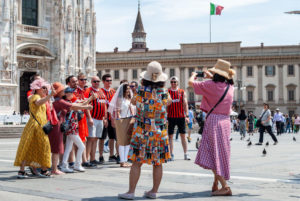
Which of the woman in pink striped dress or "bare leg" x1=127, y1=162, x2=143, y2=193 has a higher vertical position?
the woman in pink striped dress

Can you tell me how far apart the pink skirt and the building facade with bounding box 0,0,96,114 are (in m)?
23.9

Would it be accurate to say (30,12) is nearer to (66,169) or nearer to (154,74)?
(66,169)

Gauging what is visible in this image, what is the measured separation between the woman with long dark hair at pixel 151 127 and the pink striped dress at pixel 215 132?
0.60 meters

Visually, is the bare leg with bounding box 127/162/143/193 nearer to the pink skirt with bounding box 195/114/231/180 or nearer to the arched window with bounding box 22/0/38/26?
the pink skirt with bounding box 195/114/231/180

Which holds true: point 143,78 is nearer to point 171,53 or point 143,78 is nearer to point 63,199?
point 63,199

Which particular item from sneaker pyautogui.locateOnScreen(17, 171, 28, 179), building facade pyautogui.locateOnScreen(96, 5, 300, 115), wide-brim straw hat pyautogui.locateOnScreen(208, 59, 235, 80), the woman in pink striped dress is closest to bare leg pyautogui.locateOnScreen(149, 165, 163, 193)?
the woman in pink striped dress

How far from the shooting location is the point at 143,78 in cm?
636

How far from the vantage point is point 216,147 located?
656 cm

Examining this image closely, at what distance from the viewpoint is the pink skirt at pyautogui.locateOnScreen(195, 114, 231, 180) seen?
257 inches

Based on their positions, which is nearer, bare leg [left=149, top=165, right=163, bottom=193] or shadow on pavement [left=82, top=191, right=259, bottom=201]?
shadow on pavement [left=82, top=191, right=259, bottom=201]

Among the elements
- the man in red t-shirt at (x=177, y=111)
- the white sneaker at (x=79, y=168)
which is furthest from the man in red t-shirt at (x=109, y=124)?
the white sneaker at (x=79, y=168)

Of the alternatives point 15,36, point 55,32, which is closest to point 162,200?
point 15,36

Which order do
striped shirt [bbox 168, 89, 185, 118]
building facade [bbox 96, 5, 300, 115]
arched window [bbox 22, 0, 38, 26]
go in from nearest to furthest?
1. striped shirt [bbox 168, 89, 185, 118]
2. arched window [bbox 22, 0, 38, 26]
3. building facade [bbox 96, 5, 300, 115]

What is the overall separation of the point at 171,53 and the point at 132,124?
62.1 meters
